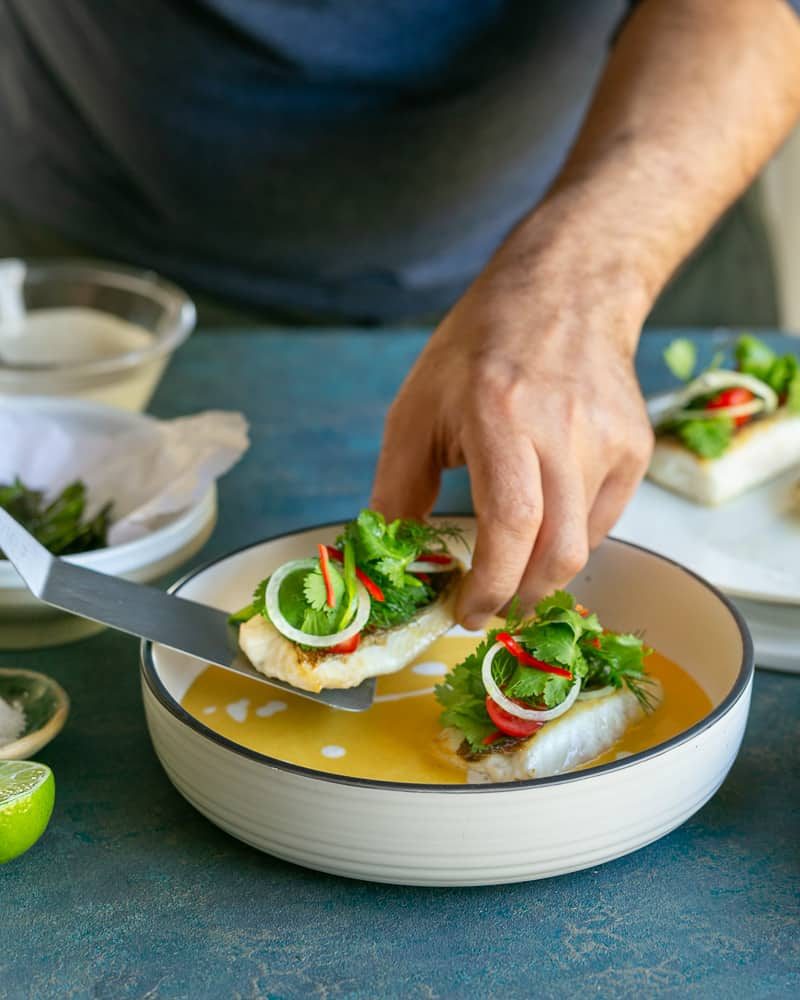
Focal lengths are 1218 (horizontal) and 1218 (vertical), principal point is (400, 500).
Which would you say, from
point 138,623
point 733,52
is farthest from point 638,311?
point 138,623

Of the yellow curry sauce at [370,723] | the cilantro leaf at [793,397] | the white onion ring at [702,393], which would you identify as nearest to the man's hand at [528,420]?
the yellow curry sauce at [370,723]

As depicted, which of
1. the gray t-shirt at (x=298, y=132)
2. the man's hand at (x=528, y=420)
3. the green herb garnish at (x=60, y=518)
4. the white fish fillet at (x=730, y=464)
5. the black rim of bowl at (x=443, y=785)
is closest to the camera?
the black rim of bowl at (x=443, y=785)

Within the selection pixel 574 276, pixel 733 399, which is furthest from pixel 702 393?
pixel 574 276

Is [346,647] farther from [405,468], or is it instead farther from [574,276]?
[574,276]

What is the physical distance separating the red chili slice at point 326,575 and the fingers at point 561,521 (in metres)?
0.20

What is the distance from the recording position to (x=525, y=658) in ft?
3.18

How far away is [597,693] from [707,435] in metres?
0.66

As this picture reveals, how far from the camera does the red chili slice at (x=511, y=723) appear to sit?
3.16 feet

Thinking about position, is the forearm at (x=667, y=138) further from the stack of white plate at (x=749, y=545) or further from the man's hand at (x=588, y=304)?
the stack of white plate at (x=749, y=545)

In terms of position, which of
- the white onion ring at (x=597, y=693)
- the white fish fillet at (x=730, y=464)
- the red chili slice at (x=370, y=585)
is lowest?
the white fish fillet at (x=730, y=464)

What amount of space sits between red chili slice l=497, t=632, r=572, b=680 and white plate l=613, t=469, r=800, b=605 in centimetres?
34

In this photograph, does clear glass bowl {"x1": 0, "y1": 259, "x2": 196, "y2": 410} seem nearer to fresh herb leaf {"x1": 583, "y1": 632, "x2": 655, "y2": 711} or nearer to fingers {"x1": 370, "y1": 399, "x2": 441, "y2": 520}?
fingers {"x1": 370, "y1": 399, "x2": 441, "y2": 520}

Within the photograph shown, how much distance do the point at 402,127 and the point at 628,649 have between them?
1356 millimetres

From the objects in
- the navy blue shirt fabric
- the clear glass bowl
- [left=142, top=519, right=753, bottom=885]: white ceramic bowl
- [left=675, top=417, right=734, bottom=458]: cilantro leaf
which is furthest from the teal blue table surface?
the navy blue shirt fabric
